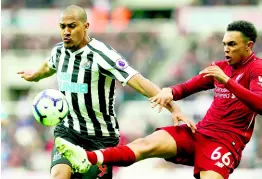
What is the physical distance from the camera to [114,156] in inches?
304

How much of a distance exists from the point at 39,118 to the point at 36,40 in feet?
39.0

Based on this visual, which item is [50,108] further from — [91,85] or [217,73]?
[217,73]

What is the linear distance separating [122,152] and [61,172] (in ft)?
2.26

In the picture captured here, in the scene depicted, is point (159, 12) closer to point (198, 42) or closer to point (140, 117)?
point (198, 42)

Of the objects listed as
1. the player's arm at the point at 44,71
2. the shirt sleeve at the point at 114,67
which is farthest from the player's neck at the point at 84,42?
the player's arm at the point at 44,71

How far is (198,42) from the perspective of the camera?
18.8 metres

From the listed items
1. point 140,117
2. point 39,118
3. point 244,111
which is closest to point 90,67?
point 39,118

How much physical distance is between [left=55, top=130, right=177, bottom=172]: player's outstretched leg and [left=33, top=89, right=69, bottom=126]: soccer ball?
36cm

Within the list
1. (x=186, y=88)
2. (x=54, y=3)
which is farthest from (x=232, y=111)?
(x=54, y=3)

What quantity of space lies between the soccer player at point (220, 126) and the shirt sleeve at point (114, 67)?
0.41m

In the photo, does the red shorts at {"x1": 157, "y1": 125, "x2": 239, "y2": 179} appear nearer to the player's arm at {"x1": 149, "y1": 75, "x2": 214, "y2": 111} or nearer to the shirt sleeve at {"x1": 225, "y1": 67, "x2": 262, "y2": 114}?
the player's arm at {"x1": 149, "y1": 75, "x2": 214, "y2": 111}

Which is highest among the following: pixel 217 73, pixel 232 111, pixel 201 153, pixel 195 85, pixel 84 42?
pixel 84 42

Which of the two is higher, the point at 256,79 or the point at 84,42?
the point at 84,42

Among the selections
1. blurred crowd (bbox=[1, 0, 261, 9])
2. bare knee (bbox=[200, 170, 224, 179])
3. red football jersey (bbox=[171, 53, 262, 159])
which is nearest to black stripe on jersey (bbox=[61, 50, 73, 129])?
red football jersey (bbox=[171, 53, 262, 159])
